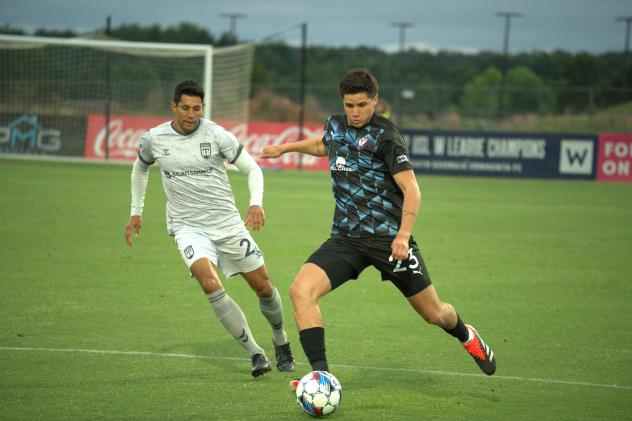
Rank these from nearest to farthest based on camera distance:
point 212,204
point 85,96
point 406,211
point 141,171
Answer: point 406,211, point 212,204, point 141,171, point 85,96

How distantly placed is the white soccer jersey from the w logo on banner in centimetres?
2656

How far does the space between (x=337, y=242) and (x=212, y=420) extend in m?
1.53

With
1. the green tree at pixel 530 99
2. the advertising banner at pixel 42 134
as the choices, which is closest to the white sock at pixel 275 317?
the advertising banner at pixel 42 134

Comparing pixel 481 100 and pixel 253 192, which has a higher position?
pixel 481 100

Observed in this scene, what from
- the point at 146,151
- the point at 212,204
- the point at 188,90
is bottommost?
the point at 212,204

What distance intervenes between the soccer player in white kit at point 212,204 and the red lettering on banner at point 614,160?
26.5 metres

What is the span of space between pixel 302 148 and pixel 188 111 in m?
0.95

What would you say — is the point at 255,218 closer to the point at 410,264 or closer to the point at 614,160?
the point at 410,264

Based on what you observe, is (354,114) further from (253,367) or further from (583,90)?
(583,90)

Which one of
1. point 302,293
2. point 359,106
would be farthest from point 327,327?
point 359,106

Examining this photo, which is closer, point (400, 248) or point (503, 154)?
point (400, 248)

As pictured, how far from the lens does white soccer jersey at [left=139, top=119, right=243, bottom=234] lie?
723 centimetres

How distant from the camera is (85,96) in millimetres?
31500

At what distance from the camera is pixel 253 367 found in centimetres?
706
